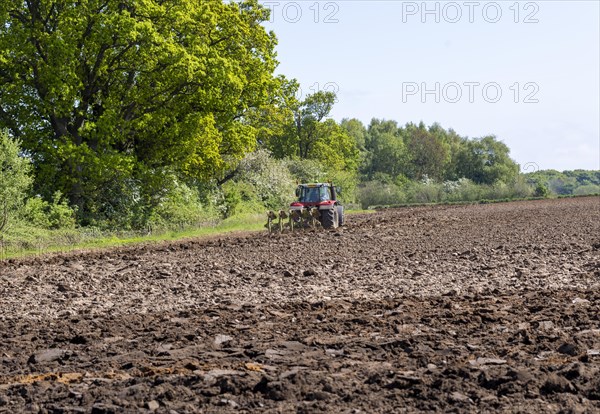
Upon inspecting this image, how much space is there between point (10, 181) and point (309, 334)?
1718 centimetres

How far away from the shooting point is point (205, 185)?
41.2 meters

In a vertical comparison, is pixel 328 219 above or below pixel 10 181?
below

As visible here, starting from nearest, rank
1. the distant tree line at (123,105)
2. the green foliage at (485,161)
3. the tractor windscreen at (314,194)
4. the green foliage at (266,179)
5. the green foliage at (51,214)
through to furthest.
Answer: the green foliage at (51,214) < the distant tree line at (123,105) < the tractor windscreen at (314,194) < the green foliage at (266,179) < the green foliage at (485,161)

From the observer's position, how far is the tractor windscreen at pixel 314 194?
33781mm

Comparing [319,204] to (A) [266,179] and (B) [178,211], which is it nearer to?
(B) [178,211]

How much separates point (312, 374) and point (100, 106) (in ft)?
90.7

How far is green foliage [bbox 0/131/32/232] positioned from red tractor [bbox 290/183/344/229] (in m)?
10.8

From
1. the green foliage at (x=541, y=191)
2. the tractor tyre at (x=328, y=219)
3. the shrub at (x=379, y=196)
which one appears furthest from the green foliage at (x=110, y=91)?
the green foliage at (x=541, y=191)

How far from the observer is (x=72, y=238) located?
92.5ft

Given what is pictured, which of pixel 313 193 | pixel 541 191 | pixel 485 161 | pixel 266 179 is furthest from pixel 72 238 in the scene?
pixel 485 161

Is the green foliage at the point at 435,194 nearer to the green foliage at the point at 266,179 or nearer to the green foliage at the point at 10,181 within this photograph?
the green foliage at the point at 266,179

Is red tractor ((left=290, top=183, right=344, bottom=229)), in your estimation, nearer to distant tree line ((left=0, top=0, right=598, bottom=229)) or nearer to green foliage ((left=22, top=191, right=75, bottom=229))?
distant tree line ((left=0, top=0, right=598, bottom=229))

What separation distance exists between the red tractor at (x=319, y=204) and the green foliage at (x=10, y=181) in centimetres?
1079

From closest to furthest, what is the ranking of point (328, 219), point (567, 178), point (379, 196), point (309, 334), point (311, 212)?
point (309, 334) < point (311, 212) < point (328, 219) < point (379, 196) < point (567, 178)
